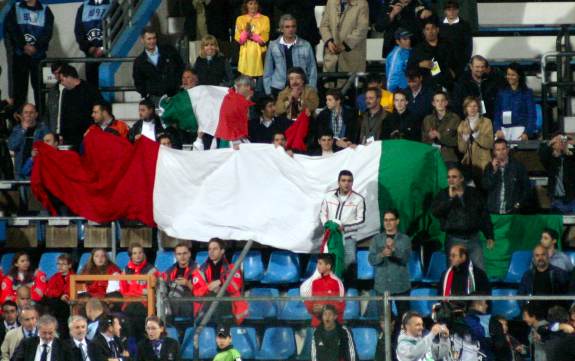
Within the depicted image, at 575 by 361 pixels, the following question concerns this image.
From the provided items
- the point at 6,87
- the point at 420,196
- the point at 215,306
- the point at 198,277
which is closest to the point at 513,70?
the point at 420,196

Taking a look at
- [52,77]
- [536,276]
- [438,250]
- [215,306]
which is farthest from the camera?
[52,77]

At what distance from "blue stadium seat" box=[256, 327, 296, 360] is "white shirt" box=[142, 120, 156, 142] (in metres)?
5.01

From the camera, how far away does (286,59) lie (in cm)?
2094

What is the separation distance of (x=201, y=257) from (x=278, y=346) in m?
3.67

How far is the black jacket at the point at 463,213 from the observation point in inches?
734

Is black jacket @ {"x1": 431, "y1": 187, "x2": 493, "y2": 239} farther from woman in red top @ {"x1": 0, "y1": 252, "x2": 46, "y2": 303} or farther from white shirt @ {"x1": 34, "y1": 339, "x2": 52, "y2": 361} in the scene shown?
white shirt @ {"x1": 34, "y1": 339, "x2": 52, "y2": 361}

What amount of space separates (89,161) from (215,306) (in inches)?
189

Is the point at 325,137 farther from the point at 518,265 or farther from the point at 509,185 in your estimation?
the point at 518,265

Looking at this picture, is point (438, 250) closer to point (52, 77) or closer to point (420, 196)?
point (420, 196)

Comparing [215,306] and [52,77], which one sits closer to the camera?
[215,306]

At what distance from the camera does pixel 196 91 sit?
67.0ft

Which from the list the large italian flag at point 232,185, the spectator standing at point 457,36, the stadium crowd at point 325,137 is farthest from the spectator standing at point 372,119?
the spectator standing at point 457,36

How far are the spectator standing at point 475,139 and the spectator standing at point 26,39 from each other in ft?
20.5

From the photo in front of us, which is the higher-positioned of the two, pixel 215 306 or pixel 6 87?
Answer: pixel 6 87
